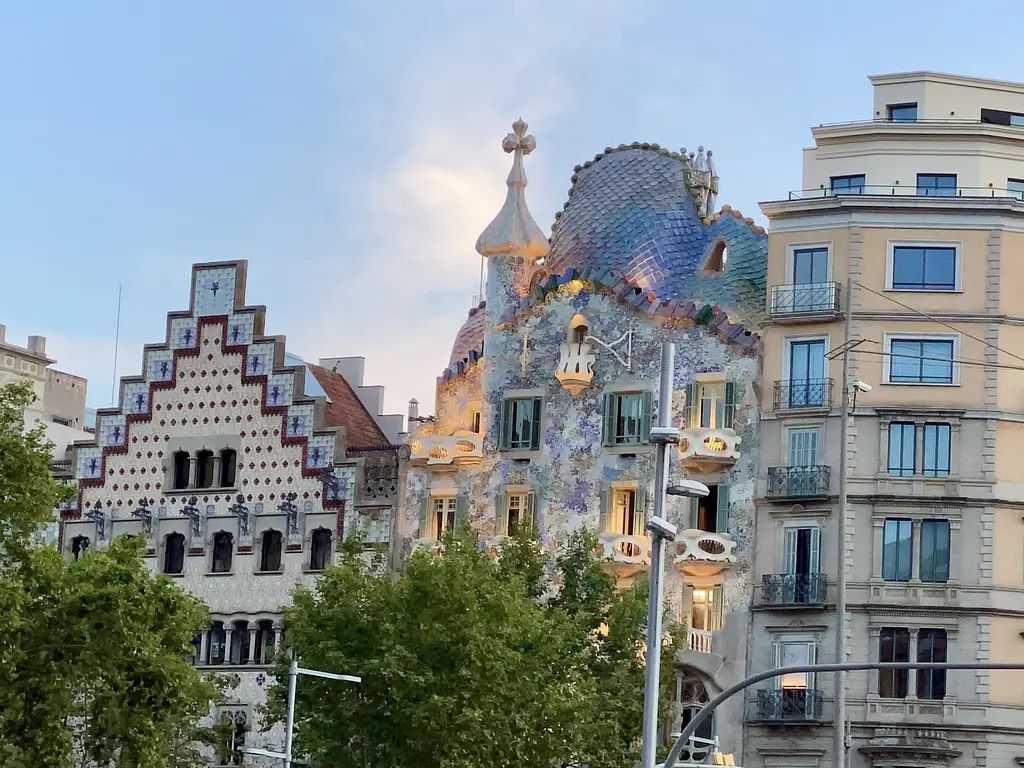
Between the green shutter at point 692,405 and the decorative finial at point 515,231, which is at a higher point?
the decorative finial at point 515,231

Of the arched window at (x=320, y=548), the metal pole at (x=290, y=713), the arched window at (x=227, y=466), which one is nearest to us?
the metal pole at (x=290, y=713)

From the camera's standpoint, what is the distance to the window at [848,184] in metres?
61.6

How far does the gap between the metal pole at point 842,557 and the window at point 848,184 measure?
339cm

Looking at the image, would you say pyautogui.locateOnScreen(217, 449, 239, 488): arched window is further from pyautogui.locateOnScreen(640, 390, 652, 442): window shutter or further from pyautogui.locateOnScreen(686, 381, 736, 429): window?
pyautogui.locateOnScreen(686, 381, 736, 429): window

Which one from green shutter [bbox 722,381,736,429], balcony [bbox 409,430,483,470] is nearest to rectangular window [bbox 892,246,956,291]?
green shutter [bbox 722,381,736,429]

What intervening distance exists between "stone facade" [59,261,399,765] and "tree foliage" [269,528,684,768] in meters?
7.73

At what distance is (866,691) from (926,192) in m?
12.2

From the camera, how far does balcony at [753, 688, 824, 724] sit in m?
57.1

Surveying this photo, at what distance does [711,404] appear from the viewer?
60312 mm

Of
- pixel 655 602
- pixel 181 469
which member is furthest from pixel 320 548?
pixel 655 602

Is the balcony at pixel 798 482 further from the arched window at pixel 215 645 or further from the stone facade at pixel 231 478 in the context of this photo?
the arched window at pixel 215 645

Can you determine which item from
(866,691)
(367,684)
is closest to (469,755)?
(367,684)

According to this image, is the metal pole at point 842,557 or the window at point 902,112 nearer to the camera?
the metal pole at point 842,557

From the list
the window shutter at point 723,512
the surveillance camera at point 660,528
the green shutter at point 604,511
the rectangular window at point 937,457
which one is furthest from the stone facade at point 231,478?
the surveillance camera at point 660,528
